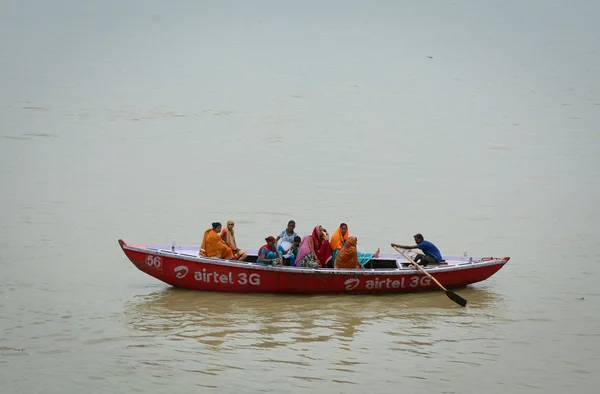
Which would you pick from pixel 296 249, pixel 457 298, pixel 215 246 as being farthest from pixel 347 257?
pixel 215 246

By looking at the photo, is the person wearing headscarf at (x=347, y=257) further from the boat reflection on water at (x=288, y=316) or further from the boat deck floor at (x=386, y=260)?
the boat deck floor at (x=386, y=260)

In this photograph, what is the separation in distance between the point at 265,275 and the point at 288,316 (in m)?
0.90

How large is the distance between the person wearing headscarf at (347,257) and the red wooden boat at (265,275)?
0.26 m

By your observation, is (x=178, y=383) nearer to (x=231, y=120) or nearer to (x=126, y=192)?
(x=126, y=192)

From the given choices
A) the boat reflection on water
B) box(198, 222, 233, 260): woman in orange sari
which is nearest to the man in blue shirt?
the boat reflection on water

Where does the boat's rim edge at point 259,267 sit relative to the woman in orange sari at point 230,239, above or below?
below

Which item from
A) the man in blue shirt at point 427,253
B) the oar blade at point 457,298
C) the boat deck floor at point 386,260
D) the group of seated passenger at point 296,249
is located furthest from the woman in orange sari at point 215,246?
the oar blade at point 457,298

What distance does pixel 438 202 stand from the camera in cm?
2033

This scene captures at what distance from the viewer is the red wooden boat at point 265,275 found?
1406cm

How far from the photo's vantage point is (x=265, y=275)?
46.2ft

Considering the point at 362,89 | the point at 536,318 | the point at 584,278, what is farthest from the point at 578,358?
the point at 362,89

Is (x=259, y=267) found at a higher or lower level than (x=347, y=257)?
lower

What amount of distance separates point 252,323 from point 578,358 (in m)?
4.32

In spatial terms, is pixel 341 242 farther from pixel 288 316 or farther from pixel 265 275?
pixel 288 316
